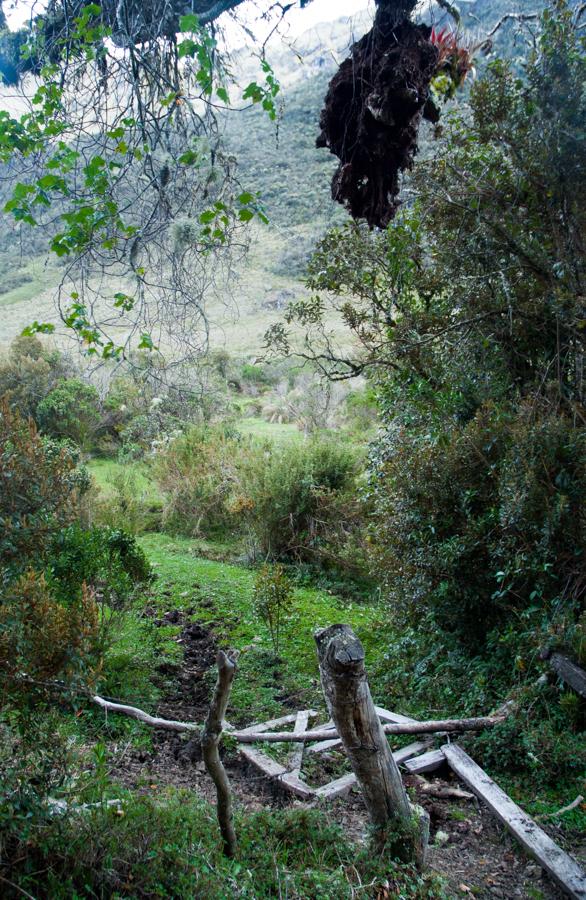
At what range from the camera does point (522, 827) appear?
3.32 m

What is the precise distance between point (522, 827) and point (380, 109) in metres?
4.33

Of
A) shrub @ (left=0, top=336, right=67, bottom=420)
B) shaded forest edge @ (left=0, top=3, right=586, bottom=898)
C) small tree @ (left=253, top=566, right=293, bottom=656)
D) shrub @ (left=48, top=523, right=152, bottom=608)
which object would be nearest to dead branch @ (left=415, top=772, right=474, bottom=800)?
shaded forest edge @ (left=0, top=3, right=586, bottom=898)

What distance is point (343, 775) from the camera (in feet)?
13.3

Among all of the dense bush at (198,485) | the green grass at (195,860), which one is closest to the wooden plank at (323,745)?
the green grass at (195,860)

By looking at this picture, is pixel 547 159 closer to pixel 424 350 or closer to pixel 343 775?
pixel 424 350

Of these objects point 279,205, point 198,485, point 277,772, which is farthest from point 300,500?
point 279,205

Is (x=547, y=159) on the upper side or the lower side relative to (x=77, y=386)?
upper

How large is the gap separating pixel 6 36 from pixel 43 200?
1493 mm

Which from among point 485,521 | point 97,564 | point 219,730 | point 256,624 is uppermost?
point 485,521

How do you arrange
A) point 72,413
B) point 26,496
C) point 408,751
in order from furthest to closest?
point 72,413
point 408,751
point 26,496

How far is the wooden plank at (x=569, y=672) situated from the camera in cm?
388

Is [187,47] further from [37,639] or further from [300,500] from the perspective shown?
[300,500]

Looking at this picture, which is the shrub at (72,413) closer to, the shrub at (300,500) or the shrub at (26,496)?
the shrub at (300,500)

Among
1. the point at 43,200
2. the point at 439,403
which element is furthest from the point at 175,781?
the point at 439,403
